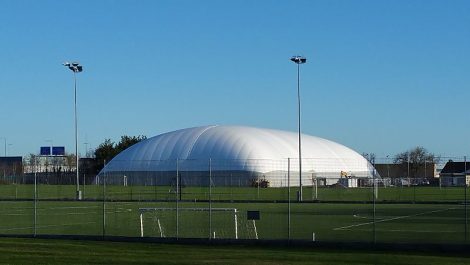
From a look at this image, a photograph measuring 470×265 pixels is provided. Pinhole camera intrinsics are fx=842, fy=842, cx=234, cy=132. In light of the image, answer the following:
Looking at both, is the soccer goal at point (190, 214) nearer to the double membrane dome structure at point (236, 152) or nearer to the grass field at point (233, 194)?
the grass field at point (233, 194)

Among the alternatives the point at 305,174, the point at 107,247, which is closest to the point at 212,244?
the point at 107,247

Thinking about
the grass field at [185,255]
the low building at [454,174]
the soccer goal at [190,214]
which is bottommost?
the grass field at [185,255]

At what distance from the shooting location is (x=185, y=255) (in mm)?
21188

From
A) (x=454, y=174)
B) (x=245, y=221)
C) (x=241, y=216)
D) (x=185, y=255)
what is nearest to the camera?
(x=185, y=255)

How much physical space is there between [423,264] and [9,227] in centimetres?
1851

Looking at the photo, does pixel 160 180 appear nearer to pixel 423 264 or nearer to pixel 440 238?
Result: pixel 440 238

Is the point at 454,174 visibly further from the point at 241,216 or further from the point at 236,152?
the point at 236,152

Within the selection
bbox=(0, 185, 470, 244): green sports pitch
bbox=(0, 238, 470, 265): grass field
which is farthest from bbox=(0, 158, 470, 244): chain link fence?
bbox=(0, 238, 470, 265): grass field

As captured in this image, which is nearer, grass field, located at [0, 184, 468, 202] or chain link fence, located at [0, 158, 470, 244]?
chain link fence, located at [0, 158, 470, 244]

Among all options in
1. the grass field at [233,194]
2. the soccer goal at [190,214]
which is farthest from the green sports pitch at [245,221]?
the grass field at [233,194]

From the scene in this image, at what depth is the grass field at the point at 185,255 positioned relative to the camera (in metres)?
19.4

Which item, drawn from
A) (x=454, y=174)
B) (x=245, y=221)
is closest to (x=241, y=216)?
(x=245, y=221)

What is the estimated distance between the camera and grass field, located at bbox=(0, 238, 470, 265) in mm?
19433

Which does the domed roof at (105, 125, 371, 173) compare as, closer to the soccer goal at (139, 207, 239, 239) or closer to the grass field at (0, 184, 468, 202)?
the grass field at (0, 184, 468, 202)
